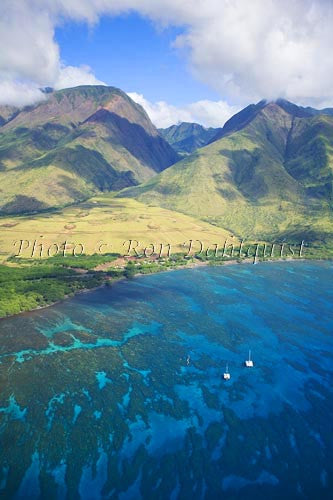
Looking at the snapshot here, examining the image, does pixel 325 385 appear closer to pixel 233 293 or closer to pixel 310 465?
pixel 310 465

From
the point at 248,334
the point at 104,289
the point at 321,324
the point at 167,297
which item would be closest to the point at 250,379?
the point at 248,334

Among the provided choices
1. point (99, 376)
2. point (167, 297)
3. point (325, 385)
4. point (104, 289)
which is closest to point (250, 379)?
point (325, 385)

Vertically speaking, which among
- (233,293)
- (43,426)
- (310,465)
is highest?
Result: (233,293)

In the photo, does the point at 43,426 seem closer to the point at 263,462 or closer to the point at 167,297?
the point at 263,462

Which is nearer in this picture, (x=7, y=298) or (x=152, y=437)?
(x=152, y=437)

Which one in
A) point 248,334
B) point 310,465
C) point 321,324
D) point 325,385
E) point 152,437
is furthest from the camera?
point 321,324

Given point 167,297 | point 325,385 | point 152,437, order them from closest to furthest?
1. point 152,437
2. point 325,385
3. point 167,297

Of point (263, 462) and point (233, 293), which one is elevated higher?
point (233, 293)
